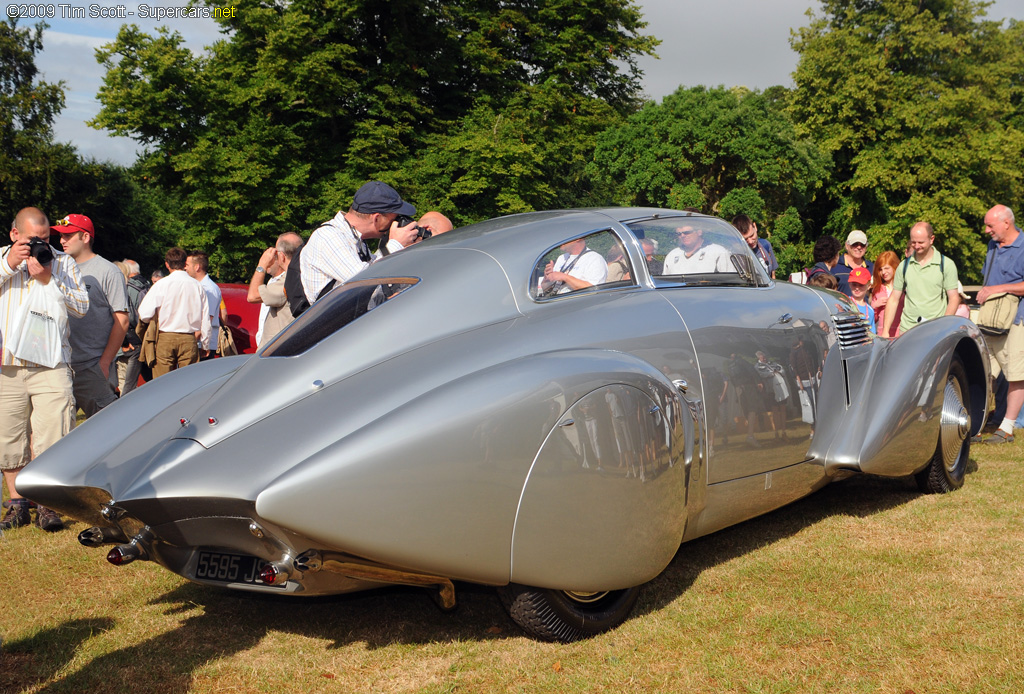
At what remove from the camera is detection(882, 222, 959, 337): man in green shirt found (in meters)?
7.98

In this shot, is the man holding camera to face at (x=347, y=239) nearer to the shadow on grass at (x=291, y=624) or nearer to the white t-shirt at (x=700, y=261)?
the white t-shirt at (x=700, y=261)

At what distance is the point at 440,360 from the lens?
3.42 metres

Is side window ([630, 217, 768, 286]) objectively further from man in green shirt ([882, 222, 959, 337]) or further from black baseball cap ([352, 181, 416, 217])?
man in green shirt ([882, 222, 959, 337])

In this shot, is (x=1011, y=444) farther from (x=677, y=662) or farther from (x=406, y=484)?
(x=406, y=484)

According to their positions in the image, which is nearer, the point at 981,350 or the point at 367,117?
the point at 981,350

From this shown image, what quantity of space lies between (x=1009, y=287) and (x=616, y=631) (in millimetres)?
5831

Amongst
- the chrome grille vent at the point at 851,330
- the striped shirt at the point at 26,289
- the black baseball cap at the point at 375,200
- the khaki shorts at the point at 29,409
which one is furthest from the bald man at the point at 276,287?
the chrome grille vent at the point at 851,330

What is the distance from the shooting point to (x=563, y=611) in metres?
3.62

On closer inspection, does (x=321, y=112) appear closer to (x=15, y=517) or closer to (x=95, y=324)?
(x=95, y=324)

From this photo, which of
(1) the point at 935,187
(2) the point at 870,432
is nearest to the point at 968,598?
(2) the point at 870,432

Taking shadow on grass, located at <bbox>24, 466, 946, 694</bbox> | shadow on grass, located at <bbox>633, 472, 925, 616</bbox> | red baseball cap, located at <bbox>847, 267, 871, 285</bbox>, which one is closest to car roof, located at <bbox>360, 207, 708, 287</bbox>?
shadow on grass, located at <bbox>24, 466, 946, 694</bbox>

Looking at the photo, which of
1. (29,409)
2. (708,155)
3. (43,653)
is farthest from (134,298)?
(708,155)

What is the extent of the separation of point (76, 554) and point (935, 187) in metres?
36.1

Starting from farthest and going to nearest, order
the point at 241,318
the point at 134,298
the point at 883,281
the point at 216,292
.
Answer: the point at 241,318 → the point at 134,298 → the point at 216,292 → the point at 883,281
